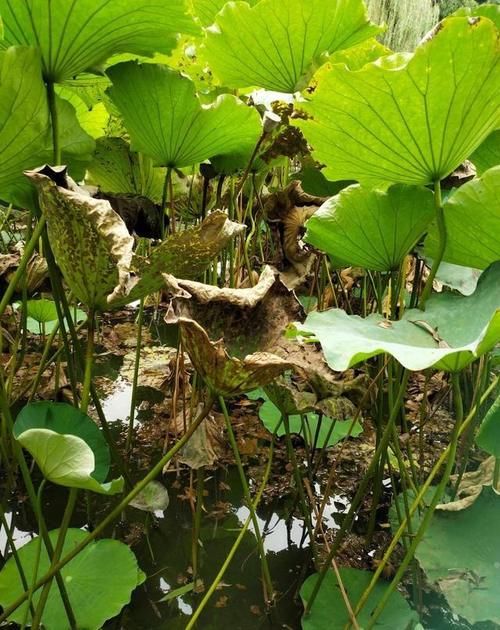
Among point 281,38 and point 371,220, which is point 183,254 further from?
point 281,38

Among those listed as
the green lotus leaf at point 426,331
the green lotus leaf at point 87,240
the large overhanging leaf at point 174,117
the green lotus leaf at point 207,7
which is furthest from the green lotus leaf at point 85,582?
the green lotus leaf at point 207,7

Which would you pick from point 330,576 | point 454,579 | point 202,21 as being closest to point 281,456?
point 330,576

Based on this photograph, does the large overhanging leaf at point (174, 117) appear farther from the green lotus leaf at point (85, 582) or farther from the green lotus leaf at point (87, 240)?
the green lotus leaf at point (85, 582)

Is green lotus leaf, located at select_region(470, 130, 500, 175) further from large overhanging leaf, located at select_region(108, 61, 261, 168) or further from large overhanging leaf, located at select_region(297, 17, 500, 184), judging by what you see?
large overhanging leaf, located at select_region(108, 61, 261, 168)

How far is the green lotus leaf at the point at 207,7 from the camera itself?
1.05 m

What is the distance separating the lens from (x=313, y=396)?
72 cm

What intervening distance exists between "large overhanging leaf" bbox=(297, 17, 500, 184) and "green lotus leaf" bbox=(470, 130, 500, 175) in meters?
0.23

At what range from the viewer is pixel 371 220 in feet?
2.20

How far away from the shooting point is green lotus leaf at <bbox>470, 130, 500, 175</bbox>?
0.79 meters

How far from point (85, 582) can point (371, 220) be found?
657 millimetres

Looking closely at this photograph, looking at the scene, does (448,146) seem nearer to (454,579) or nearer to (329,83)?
(329,83)

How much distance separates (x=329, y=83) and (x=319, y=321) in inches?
9.5

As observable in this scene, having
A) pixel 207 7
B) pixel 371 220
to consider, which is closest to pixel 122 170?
pixel 207 7

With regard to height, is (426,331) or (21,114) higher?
(21,114)
